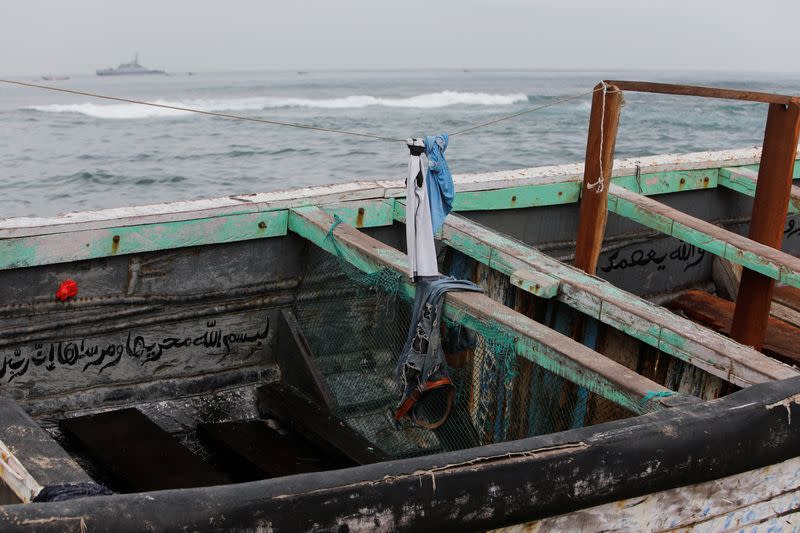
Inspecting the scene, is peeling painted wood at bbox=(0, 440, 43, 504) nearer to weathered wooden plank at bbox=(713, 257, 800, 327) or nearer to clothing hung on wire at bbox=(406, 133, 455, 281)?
clothing hung on wire at bbox=(406, 133, 455, 281)

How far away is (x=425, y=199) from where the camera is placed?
173 inches

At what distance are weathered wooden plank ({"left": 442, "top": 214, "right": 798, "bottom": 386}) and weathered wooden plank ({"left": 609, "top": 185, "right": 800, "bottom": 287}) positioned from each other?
4.05ft

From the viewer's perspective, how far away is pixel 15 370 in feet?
15.7

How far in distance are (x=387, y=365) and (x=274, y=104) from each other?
40613 millimetres

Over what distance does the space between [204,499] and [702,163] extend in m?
5.61

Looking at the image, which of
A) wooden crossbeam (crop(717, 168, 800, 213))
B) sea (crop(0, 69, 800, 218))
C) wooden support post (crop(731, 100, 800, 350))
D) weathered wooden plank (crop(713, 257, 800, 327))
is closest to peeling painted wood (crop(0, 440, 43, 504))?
wooden support post (crop(731, 100, 800, 350))

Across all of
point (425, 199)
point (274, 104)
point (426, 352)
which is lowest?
point (274, 104)

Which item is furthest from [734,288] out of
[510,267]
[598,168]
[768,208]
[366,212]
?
[366,212]

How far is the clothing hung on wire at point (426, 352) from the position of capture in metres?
4.24

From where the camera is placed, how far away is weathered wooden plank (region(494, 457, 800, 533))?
2764mm

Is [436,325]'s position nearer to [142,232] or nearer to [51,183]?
[142,232]

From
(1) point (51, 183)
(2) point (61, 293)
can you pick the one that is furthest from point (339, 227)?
(1) point (51, 183)

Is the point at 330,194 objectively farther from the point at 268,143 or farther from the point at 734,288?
the point at 268,143

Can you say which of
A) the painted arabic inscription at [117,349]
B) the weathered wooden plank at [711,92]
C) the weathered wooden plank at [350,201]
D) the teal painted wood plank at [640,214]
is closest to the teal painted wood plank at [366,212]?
the weathered wooden plank at [350,201]
